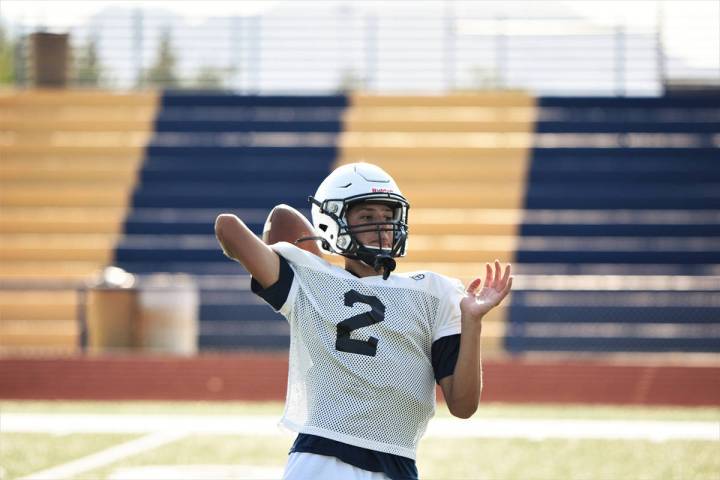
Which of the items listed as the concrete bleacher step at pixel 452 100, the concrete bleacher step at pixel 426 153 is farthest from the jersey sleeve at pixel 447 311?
the concrete bleacher step at pixel 452 100

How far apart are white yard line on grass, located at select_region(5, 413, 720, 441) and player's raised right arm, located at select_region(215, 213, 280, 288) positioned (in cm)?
564

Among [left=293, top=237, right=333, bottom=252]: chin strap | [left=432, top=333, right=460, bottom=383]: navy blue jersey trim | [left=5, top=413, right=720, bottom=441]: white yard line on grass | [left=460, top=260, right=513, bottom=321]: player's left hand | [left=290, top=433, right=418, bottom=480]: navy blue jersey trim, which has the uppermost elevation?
[left=293, top=237, right=333, bottom=252]: chin strap

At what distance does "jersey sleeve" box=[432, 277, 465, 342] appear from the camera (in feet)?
11.9

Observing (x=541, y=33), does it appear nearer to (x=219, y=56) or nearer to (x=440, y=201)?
(x=440, y=201)

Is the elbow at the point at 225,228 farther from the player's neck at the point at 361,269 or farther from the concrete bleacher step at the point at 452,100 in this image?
the concrete bleacher step at the point at 452,100

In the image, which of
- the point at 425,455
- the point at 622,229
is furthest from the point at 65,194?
the point at 425,455

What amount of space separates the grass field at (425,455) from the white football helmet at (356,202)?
324cm

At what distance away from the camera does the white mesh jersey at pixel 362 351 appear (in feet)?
11.5

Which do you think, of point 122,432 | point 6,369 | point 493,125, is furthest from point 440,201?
point 122,432

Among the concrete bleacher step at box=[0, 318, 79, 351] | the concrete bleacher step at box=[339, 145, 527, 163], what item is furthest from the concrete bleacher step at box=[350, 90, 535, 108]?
the concrete bleacher step at box=[0, 318, 79, 351]

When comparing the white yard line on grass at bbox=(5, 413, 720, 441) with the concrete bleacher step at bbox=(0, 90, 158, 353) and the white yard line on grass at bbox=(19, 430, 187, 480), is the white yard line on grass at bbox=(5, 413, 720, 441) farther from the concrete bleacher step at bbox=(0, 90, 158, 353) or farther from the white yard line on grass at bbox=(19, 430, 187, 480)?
the concrete bleacher step at bbox=(0, 90, 158, 353)

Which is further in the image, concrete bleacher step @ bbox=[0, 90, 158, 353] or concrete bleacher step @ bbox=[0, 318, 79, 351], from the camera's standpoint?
concrete bleacher step @ bbox=[0, 90, 158, 353]

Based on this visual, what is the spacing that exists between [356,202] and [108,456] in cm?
484

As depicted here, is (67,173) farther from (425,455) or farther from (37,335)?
(425,455)
